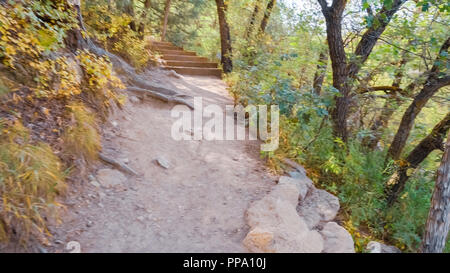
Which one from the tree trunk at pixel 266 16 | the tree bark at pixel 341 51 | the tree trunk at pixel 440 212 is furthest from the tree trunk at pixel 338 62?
the tree trunk at pixel 266 16

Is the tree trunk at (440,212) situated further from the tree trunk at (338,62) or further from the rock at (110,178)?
the rock at (110,178)

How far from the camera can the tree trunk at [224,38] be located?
1130cm

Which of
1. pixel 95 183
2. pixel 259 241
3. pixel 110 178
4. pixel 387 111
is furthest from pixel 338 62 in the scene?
pixel 95 183

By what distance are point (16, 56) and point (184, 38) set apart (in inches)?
529

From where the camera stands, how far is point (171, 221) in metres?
3.17

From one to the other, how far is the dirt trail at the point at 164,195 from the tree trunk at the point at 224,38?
6615 millimetres

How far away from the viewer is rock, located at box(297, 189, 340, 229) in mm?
3756

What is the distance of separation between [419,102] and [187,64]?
28.3 feet

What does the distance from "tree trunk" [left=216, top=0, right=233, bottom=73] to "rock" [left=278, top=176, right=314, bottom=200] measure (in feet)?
26.5

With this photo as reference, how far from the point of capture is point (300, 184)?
432 centimetres

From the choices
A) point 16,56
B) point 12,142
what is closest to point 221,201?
point 12,142

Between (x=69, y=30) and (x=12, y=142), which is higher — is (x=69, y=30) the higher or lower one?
the higher one

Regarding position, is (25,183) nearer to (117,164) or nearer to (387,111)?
(117,164)
